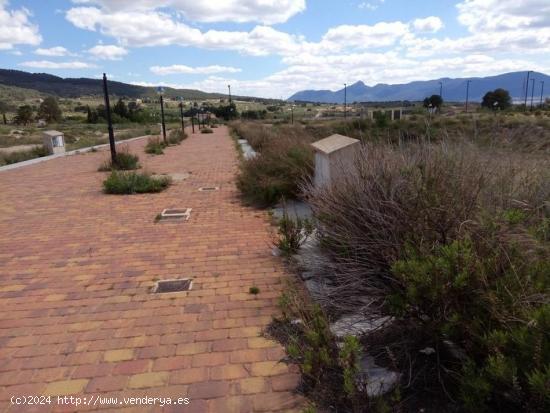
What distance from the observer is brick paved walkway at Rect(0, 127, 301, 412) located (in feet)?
8.70

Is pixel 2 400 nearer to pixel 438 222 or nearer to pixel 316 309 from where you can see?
pixel 316 309

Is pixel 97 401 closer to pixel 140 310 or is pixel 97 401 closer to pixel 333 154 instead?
pixel 140 310

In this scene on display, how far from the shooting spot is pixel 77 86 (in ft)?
422

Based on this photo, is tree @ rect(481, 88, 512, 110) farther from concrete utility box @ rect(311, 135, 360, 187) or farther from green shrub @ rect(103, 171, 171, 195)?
concrete utility box @ rect(311, 135, 360, 187)

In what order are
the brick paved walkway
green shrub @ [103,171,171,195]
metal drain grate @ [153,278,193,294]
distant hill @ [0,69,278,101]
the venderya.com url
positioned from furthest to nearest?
distant hill @ [0,69,278,101] → green shrub @ [103,171,171,195] → metal drain grate @ [153,278,193,294] → the brick paved walkway → the venderya.com url

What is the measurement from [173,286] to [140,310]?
1.75 ft

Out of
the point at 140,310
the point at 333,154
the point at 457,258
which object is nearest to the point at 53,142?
the point at 333,154

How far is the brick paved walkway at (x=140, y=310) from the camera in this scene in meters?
2.65

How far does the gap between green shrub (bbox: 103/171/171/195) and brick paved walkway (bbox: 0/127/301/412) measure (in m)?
1.78

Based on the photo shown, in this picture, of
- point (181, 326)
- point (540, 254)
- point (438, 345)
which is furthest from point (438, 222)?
point (181, 326)

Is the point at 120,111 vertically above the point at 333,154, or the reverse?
the point at 120,111

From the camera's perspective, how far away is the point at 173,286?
164 inches

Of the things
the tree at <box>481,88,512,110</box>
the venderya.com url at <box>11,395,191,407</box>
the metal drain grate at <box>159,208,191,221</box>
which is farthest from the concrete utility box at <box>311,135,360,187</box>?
the tree at <box>481,88,512,110</box>

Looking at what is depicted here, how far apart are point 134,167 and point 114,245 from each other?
7992 mm
